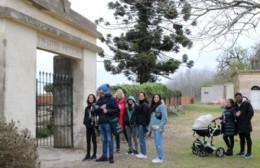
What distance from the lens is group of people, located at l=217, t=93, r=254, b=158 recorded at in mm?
12680

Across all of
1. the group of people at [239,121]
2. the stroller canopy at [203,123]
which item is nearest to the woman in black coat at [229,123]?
the group of people at [239,121]

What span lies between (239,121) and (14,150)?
7.76 meters

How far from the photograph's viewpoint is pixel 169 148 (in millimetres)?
15086

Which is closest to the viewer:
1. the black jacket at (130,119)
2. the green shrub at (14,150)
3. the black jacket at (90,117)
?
the green shrub at (14,150)

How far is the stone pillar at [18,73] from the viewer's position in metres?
8.98

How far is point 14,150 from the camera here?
261 inches

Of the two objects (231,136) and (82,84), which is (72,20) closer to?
(82,84)

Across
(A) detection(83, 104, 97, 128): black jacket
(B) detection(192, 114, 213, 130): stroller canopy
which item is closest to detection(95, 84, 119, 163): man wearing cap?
(A) detection(83, 104, 97, 128): black jacket

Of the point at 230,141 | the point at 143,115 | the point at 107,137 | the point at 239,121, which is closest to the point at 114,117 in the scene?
the point at 107,137

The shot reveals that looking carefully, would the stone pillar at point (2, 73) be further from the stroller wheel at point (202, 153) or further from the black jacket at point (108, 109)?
the stroller wheel at point (202, 153)

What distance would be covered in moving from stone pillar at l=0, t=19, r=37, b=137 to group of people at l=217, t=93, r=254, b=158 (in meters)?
5.72

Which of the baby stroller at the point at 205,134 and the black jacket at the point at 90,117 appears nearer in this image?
the black jacket at the point at 90,117

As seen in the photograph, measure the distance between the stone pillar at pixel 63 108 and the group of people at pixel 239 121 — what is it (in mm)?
4658

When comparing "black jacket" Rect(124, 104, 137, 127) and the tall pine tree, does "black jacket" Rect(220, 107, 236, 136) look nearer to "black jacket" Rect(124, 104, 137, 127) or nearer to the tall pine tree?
"black jacket" Rect(124, 104, 137, 127)
